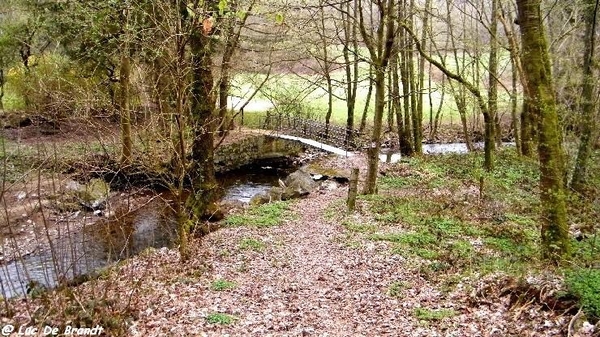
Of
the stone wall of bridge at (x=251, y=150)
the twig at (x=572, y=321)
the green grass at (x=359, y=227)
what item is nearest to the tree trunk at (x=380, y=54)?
the green grass at (x=359, y=227)

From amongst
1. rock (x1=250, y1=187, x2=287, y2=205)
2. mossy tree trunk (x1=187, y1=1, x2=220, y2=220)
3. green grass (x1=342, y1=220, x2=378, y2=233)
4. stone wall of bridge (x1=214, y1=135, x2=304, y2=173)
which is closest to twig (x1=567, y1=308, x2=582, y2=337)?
green grass (x1=342, y1=220, x2=378, y2=233)

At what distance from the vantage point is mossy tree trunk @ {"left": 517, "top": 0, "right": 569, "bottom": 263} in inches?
273

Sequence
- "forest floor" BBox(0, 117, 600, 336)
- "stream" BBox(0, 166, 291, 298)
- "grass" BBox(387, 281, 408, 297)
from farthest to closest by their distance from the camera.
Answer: "stream" BBox(0, 166, 291, 298) → "grass" BBox(387, 281, 408, 297) → "forest floor" BBox(0, 117, 600, 336)

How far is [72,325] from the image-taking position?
235 inches

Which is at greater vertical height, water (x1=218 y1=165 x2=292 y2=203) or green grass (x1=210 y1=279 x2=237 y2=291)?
water (x1=218 y1=165 x2=292 y2=203)

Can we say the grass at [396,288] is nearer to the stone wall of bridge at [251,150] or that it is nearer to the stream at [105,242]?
the stream at [105,242]

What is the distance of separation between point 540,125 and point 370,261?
13.0 feet

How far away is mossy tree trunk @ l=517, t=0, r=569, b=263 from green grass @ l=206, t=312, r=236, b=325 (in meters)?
4.95

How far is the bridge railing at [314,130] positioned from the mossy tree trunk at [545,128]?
1711 centimetres

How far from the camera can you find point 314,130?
26969 millimetres

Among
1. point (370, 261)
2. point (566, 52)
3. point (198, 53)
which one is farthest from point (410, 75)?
point (370, 261)

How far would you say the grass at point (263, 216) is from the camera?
41.3ft

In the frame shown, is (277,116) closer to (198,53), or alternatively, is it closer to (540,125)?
(198,53)

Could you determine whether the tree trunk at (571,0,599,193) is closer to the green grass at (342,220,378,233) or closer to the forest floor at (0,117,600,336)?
the forest floor at (0,117,600,336)
